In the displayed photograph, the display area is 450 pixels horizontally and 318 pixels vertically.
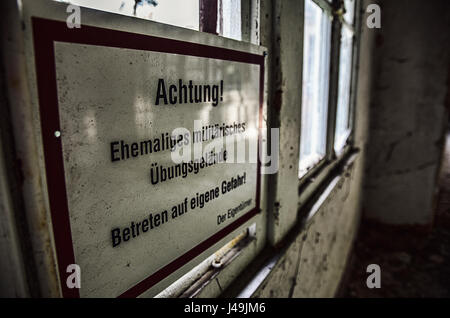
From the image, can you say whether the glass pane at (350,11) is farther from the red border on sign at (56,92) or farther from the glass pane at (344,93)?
the red border on sign at (56,92)

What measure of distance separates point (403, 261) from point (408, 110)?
162cm

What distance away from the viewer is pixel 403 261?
3080mm

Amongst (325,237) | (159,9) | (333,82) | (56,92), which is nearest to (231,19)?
(159,9)

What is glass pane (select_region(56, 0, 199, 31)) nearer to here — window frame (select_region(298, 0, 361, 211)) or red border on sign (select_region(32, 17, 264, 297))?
red border on sign (select_region(32, 17, 264, 297))

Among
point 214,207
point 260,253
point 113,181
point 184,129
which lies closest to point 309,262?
point 260,253

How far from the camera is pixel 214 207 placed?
805 mm

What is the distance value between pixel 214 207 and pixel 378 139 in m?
3.19

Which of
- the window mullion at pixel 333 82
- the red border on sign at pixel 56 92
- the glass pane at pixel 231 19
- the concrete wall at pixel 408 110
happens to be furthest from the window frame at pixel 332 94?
the red border on sign at pixel 56 92

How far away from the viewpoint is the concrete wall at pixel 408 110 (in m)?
3.04

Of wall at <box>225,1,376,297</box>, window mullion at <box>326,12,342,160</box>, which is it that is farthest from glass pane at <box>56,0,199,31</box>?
window mullion at <box>326,12,342,160</box>

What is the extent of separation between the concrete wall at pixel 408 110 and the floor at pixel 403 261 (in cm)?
22

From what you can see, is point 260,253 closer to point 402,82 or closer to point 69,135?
point 69,135

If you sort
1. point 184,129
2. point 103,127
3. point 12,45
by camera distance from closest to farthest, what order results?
point 12,45, point 103,127, point 184,129

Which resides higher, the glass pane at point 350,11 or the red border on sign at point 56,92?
the glass pane at point 350,11
